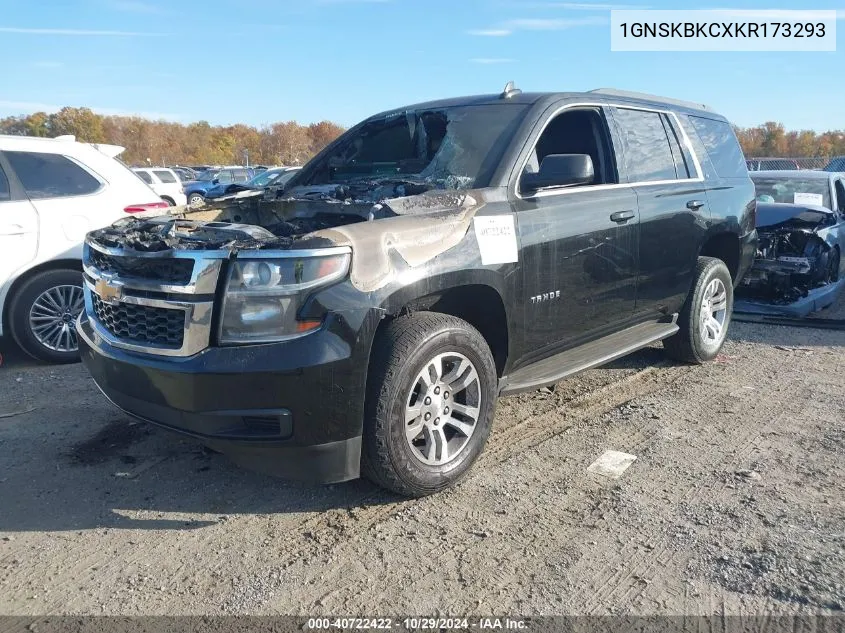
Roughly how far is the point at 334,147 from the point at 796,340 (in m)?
4.63

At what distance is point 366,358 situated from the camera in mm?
2932

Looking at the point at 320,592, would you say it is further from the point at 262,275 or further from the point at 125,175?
the point at 125,175

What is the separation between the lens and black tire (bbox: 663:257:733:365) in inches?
206

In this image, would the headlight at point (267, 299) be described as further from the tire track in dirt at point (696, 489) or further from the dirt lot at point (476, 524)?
the tire track in dirt at point (696, 489)

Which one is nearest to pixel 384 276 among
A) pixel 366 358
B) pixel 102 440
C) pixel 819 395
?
pixel 366 358

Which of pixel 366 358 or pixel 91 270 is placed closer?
pixel 366 358

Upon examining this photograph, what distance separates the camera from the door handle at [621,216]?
13.9 ft

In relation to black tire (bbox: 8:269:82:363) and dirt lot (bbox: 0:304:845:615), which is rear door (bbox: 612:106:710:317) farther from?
black tire (bbox: 8:269:82:363)

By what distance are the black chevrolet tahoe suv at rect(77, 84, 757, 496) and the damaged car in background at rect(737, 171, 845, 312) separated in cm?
295

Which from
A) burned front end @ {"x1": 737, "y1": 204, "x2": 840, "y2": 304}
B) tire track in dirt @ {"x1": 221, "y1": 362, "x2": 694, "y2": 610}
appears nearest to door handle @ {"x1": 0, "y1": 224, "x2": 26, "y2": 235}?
tire track in dirt @ {"x1": 221, "y1": 362, "x2": 694, "y2": 610}

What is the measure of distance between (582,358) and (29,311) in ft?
14.4

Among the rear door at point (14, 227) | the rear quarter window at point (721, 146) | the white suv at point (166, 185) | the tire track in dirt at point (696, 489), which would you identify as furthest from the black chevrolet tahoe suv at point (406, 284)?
the white suv at point (166, 185)

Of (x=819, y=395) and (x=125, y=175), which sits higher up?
(x=125, y=175)

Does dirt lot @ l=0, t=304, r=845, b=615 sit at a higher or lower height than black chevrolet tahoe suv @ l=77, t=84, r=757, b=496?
→ lower
